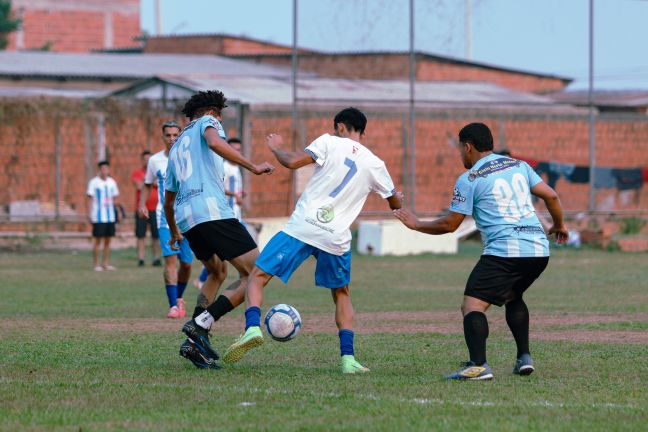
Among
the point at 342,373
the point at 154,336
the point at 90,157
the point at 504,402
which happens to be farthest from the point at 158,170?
the point at 90,157

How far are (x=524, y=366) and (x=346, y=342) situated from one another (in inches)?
51.7

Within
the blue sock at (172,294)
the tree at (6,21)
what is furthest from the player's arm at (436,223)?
the tree at (6,21)

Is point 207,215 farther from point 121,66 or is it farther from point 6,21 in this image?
point 6,21

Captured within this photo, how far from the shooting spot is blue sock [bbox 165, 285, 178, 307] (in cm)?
1377

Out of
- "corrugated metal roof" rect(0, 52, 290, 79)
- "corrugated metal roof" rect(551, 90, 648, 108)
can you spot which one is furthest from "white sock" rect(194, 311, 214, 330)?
"corrugated metal roof" rect(551, 90, 648, 108)

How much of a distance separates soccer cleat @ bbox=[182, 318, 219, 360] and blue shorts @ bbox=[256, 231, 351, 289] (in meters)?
0.69

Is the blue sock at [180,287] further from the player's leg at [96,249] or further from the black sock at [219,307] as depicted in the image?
the player's leg at [96,249]

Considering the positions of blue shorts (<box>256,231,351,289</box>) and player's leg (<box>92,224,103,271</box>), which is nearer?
blue shorts (<box>256,231,351,289</box>)

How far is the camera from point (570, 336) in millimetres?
11750

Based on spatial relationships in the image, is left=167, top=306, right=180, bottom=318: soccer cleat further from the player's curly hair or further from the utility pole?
the utility pole

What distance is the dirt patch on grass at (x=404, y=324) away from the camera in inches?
470

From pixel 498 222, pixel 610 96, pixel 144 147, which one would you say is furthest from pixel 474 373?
pixel 610 96

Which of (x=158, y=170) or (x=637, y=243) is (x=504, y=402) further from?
(x=637, y=243)

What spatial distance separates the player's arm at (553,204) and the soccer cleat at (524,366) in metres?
0.93
